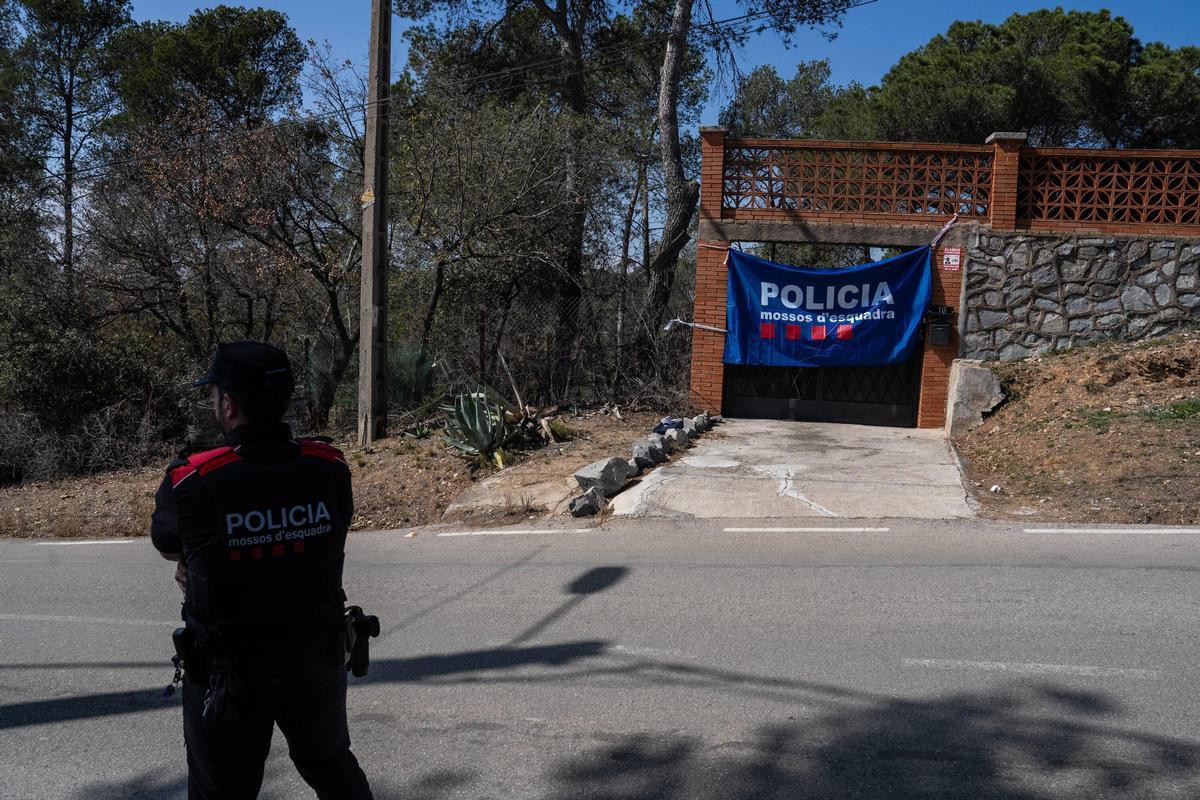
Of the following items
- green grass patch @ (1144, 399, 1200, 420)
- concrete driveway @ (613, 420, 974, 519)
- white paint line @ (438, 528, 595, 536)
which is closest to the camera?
white paint line @ (438, 528, 595, 536)

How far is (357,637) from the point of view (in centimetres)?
294

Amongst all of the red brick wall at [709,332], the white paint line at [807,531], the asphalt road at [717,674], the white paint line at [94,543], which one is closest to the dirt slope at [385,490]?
the white paint line at [94,543]

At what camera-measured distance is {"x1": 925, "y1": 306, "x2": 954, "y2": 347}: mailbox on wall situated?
12.6 meters

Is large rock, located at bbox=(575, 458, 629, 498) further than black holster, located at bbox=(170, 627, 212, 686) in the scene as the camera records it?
Yes

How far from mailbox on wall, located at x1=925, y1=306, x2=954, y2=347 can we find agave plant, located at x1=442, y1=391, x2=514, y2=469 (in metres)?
5.79

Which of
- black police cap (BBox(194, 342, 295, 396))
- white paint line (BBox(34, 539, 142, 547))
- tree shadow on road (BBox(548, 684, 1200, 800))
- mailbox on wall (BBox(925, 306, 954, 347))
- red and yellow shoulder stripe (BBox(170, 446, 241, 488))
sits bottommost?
white paint line (BBox(34, 539, 142, 547))

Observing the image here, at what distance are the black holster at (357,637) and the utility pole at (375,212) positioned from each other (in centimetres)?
968

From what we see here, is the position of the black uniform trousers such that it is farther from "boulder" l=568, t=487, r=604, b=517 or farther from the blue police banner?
the blue police banner

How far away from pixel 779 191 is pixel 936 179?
2080 mm

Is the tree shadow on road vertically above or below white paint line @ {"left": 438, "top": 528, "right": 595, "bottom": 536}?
above

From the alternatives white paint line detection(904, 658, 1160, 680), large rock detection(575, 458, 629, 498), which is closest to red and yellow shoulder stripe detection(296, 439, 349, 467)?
white paint line detection(904, 658, 1160, 680)

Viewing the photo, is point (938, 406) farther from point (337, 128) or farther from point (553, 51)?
point (553, 51)

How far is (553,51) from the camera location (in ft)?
68.1

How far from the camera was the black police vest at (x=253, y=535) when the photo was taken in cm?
265
